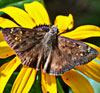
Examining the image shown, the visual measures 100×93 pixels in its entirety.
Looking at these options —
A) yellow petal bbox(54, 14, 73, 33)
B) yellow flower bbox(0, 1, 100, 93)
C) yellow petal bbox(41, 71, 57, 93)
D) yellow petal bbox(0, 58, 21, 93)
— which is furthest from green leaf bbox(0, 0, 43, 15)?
yellow petal bbox(41, 71, 57, 93)

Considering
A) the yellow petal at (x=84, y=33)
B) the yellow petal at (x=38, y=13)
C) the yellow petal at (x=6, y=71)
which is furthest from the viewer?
the yellow petal at (x=38, y=13)

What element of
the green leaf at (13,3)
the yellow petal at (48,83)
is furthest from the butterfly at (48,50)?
the green leaf at (13,3)

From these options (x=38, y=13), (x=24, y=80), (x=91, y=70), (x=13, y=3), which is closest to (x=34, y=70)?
(x=24, y=80)

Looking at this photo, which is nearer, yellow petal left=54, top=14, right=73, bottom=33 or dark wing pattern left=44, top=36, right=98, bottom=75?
dark wing pattern left=44, top=36, right=98, bottom=75

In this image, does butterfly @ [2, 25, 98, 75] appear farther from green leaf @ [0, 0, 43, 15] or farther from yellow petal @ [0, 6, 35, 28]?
green leaf @ [0, 0, 43, 15]

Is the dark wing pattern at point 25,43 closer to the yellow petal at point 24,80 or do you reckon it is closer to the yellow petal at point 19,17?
the yellow petal at point 24,80

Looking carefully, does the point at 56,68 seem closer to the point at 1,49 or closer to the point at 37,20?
the point at 1,49
